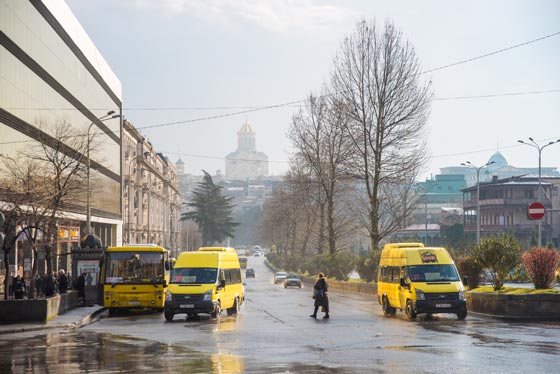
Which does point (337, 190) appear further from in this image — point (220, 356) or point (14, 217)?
point (220, 356)

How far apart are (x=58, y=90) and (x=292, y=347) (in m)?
45.5

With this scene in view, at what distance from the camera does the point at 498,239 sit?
111 feet

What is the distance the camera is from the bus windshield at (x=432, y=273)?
30.4 meters

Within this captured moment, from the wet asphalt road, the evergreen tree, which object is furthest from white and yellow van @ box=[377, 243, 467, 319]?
the evergreen tree

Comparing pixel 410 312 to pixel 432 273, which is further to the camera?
pixel 432 273

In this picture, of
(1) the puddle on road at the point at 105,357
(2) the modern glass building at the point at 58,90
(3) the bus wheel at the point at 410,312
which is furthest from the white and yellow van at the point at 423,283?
(2) the modern glass building at the point at 58,90

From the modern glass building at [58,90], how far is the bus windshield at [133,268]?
1241 cm

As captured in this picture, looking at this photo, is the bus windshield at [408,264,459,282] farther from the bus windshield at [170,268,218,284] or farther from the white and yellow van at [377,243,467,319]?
the bus windshield at [170,268,218,284]

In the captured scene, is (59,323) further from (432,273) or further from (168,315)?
(432,273)

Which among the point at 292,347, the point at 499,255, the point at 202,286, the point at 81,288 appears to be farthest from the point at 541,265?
the point at 81,288

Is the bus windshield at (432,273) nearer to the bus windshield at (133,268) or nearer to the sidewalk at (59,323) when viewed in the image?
the bus windshield at (133,268)

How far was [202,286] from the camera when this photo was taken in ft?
103

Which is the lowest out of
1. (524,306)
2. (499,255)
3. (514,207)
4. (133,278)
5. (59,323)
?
(59,323)

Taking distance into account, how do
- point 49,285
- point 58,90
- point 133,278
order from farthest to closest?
1. point 58,90
2. point 49,285
3. point 133,278
